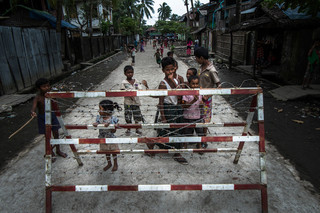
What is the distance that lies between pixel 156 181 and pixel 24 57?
884 centimetres

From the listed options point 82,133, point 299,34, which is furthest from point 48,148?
point 299,34

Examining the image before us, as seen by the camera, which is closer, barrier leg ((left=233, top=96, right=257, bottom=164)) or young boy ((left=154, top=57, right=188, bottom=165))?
barrier leg ((left=233, top=96, right=257, bottom=164))

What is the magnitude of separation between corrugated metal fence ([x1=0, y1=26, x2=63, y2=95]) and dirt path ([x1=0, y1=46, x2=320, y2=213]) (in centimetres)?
549

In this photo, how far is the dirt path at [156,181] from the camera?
2.72 m

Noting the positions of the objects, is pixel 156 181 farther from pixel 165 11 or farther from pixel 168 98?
pixel 165 11

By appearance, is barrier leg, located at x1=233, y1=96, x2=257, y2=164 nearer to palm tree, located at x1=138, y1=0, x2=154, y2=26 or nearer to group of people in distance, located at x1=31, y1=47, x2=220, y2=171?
group of people in distance, located at x1=31, y1=47, x2=220, y2=171

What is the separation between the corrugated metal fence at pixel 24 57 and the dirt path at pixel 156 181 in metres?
5.49

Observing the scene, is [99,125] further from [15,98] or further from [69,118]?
[15,98]

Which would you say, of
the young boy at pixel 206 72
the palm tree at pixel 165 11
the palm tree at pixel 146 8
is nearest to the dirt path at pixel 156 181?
the young boy at pixel 206 72

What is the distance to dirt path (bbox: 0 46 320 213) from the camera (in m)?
2.72

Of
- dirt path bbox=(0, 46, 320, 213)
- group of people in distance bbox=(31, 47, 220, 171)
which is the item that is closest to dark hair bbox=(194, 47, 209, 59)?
group of people in distance bbox=(31, 47, 220, 171)

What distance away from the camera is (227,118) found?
5660mm

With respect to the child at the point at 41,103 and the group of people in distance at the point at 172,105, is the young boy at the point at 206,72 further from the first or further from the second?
the child at the point at 41,103

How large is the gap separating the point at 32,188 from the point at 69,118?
296 cm
